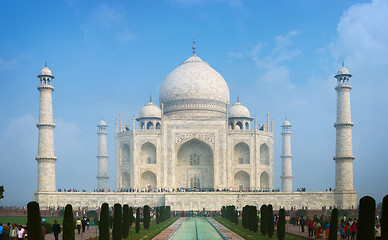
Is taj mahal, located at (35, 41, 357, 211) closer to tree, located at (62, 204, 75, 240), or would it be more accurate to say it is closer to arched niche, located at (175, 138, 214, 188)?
arched niche, located at (175, 138, 214, 188)

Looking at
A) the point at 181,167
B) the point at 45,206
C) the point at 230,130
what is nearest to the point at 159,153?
the point at 181,167

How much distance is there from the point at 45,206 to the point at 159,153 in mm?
8403

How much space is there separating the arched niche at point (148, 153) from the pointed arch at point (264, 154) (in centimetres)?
749

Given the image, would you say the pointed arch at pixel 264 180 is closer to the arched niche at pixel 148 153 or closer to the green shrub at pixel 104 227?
the arched niche at pixel 148 153

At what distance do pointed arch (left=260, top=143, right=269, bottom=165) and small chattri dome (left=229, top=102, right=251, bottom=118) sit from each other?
255 centimetres

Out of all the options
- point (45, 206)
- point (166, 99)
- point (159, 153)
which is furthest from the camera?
point (166, 99)

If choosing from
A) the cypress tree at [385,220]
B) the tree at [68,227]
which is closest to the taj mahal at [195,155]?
the tree at [68,227]

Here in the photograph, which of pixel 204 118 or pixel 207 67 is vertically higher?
pixel 207 67

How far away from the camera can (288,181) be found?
4103cm

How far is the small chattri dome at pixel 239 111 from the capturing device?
3772cm

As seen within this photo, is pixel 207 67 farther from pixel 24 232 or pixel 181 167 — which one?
pixel 24 232

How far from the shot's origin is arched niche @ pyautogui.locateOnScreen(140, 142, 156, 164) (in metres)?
36.0

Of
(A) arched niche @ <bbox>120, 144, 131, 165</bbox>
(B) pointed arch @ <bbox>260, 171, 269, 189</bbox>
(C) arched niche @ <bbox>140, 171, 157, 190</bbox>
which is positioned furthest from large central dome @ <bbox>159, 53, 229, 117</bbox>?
(B) pointed arch @ <bbox>260, 171, 269, 189</bbox>

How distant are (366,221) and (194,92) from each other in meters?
29.2
